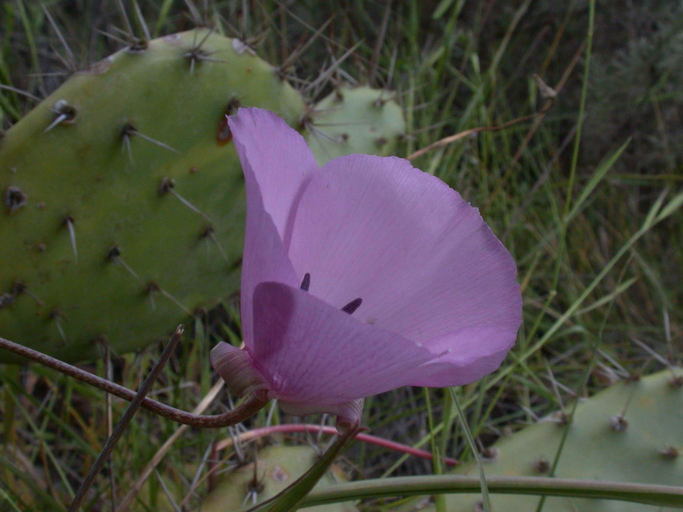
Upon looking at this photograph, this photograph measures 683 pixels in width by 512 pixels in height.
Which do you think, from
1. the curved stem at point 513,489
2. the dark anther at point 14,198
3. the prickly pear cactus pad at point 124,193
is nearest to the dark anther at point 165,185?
the prickly pear cactus pad at point 124,193

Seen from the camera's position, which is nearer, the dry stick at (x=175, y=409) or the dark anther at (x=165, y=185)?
the dry stick at (x=175, y=409)

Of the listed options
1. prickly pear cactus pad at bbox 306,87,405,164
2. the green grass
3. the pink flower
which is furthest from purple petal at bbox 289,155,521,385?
prickly pear cactus pad at bbox 306,87,405,164

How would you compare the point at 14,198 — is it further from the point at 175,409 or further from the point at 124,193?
the point at 175,409

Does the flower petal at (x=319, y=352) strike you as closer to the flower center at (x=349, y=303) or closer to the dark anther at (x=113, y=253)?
the flower center at (x=349, y=303)

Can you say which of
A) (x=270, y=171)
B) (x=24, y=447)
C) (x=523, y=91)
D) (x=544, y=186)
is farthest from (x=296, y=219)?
(x=523, y=91)

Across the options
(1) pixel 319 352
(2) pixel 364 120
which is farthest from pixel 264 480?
(2) pixel 364 120

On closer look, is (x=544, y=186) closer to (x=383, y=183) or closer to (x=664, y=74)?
(x=664, y=74)

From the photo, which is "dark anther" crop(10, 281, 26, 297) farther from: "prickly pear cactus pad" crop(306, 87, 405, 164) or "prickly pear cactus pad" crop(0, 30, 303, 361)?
"prickly pear cactus pad" crop(306, 87, 405, 164)
